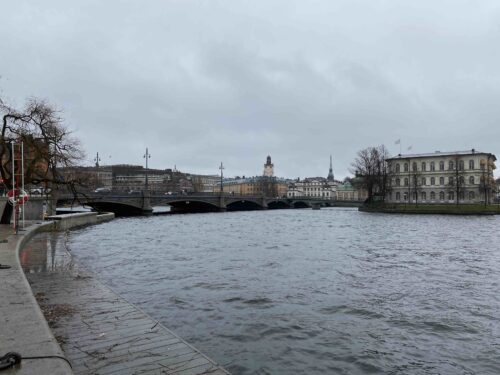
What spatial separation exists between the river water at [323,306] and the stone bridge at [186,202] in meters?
35.9

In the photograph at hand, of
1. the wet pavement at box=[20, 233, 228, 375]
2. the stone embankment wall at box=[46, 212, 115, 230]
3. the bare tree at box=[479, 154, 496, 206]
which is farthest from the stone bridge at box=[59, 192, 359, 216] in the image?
the wet pavement at box=[20, 233, 228, 375]

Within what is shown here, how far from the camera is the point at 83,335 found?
304 inches

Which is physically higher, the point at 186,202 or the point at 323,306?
the point at 186,202

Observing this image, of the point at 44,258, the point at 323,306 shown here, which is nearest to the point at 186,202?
the point at 44,258

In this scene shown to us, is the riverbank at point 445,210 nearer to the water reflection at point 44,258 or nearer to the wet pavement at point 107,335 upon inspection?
the water reflection at point 44,258

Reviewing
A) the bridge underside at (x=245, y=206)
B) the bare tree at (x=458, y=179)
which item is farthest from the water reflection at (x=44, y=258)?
the bridge underside at (x=245, y=206)

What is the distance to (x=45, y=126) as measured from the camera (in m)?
37.7

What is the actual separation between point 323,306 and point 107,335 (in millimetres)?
6576

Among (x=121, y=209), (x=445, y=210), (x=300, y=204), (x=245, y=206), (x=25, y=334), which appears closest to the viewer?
(x=25, y=334)

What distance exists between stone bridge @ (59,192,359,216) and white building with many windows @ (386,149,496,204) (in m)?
16.0

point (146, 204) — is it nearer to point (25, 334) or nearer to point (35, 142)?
point (35, 142)

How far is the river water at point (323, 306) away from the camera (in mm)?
8656

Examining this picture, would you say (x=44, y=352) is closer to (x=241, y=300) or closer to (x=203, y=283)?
(x=241, y=300)

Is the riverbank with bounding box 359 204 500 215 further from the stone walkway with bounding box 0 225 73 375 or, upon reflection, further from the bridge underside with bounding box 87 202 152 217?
the stone walkway with bounding box 0 225 73 375
